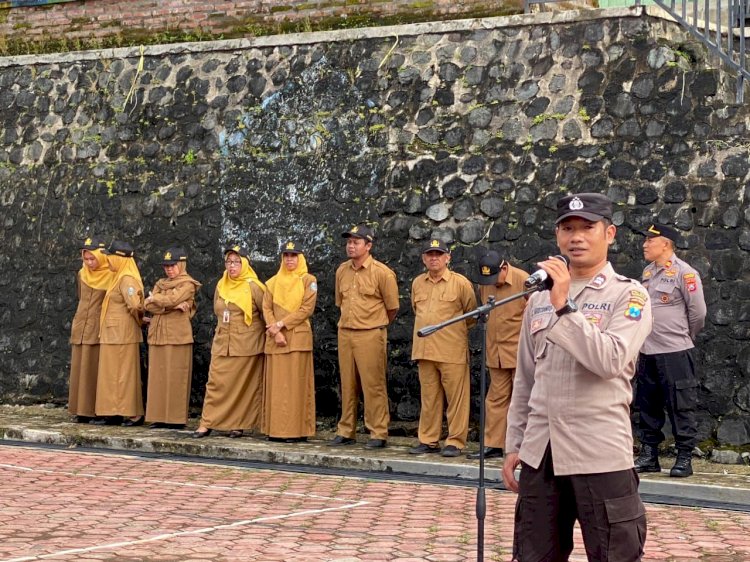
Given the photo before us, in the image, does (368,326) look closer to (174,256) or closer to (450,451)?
(450,451)

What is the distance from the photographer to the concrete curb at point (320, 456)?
9370mm

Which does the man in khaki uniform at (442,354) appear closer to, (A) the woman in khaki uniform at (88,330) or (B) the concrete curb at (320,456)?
(B) the concrete curb at (320,456)

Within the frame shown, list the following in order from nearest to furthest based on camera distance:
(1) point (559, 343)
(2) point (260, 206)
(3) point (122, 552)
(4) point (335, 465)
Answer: (1) point (559, 343)
(3) point (122, 552)
(4) point (335, 465)
(2) point (260, 206)

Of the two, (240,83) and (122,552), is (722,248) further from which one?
(122,552)

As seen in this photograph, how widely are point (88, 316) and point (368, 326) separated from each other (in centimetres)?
342

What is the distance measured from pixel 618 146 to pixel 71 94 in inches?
256

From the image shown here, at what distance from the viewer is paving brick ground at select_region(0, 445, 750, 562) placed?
7.01 metres

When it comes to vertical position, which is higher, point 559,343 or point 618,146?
point 618,146

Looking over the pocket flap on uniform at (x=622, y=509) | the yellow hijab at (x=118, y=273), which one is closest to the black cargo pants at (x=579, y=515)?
the pocket flap on uniform at (x=622, y=509)

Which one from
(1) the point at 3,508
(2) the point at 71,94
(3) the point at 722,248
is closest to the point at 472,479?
(3) the point at 722,248

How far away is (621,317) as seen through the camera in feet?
14.8

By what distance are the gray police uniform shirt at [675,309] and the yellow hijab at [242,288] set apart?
4.02 meters

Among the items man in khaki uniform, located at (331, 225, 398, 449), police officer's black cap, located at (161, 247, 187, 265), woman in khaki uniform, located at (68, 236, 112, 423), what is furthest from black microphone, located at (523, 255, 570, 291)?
woman in khaki uniform, located at (68, 236, 112, 423)

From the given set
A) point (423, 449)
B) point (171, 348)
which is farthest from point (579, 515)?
point (171, 348)
